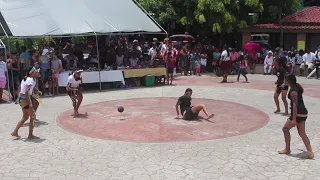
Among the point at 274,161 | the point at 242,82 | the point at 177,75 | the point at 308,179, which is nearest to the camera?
the point at 308,179

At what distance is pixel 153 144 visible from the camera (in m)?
8.52

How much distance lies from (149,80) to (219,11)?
248 inches

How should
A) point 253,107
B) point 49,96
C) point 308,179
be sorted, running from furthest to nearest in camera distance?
point 49,96
point 253,107
point 308,179

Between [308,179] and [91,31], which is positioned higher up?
[91,31]

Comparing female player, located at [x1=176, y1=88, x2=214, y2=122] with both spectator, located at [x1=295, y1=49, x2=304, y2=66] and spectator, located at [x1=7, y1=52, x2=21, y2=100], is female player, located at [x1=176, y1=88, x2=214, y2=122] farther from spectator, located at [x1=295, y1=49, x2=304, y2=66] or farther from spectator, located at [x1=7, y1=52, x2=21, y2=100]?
spectator, located at [x1=295, y1=49, x2=304, y2=66]

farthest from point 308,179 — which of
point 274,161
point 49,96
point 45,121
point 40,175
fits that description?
point 49,96

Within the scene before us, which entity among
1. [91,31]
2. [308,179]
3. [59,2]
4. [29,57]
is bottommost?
[308,179]

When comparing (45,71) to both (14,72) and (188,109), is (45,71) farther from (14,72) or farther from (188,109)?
(188,109)

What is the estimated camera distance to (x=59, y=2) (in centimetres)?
1688

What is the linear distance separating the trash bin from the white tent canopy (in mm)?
2081

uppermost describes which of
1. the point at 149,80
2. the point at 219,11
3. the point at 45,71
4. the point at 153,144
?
the point at 219,11

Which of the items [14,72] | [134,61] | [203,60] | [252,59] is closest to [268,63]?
[252,59]

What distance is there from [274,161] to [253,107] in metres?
5.44

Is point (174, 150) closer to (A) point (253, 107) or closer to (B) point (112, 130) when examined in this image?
(B) point (112, 130)
